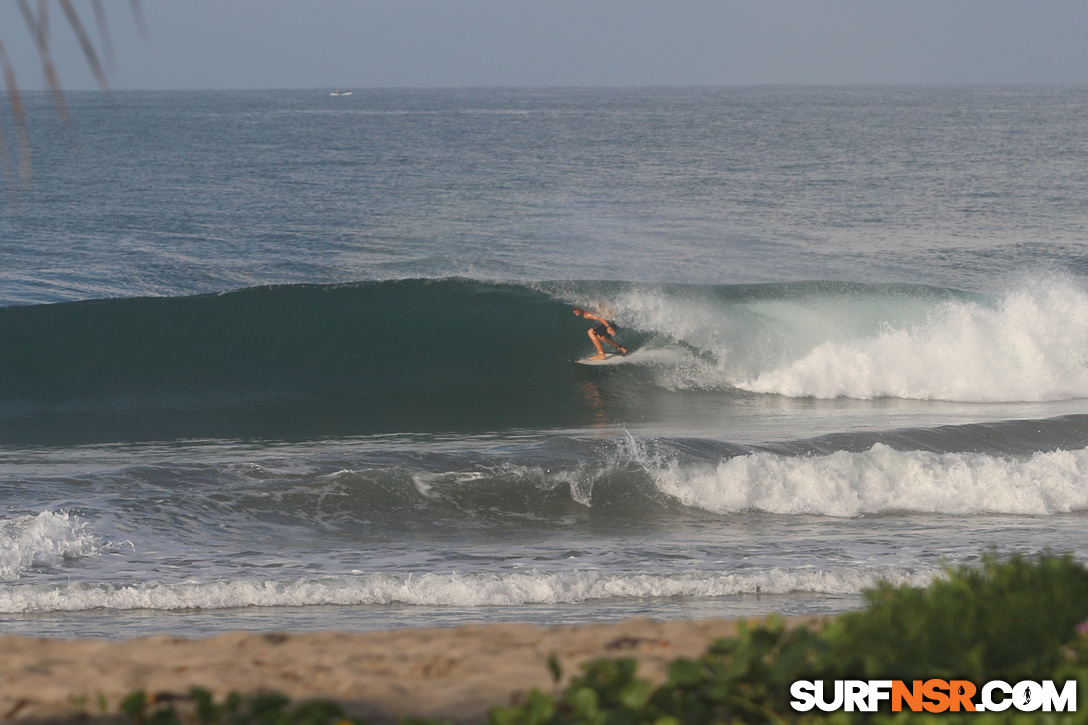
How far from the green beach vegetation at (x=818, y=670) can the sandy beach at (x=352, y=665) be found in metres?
0.28

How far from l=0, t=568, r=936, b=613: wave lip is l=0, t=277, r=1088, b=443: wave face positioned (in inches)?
251

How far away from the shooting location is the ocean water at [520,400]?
748 cm

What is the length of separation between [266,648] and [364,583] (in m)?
2.85

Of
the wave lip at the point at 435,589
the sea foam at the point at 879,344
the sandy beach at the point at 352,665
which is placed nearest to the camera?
the sandy beach at the point at 352,665

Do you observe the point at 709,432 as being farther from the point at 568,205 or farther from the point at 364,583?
the point at 568,205

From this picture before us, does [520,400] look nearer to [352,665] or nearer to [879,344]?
[879,344]

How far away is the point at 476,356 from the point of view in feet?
57.0

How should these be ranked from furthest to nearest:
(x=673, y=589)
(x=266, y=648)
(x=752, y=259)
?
(x=752, y=259) → (x=673, y=589) → (x=266, y=648)

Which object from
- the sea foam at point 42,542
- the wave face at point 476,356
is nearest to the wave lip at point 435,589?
the sea foam at point 42,542

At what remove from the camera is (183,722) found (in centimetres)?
321

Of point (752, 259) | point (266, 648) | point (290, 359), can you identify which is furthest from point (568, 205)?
point (266, 648)

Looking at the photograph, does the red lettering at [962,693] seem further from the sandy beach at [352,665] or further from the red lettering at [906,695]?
the sandy beach at [352,665]

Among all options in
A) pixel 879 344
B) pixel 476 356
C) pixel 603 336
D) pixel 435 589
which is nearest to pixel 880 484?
pixel 435 589

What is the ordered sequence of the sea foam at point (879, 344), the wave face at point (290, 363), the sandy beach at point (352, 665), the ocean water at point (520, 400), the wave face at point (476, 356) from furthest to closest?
the sea foam at point (879, 344) < the wave face at point (476, 356) < the wave face at point (290, 363) < the ocean water at point (520, 400) < the sandy beach at point (352, 665)
